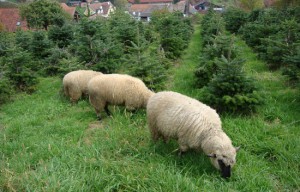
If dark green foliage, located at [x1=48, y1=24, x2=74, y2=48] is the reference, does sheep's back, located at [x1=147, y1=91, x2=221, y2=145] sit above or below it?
below

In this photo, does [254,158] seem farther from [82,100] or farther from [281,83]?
[82,100]

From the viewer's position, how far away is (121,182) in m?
3.78

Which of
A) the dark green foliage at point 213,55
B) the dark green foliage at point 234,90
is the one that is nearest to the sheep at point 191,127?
the dark green foliage at point 234,90

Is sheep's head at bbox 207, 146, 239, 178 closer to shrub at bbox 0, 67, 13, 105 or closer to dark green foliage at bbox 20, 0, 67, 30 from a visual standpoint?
shrub at bbox 0, 67, 13, 105

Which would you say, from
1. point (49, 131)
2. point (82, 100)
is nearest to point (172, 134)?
point (49, 131)

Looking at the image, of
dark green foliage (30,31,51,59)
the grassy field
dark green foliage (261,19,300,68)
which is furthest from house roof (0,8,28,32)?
dark green foliage (261,19,300,68)

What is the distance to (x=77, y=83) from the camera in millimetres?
8094

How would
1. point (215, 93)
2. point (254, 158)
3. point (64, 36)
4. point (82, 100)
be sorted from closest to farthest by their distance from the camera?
point (254, 158) < point (215, 93) < point (82, 100) < point (64, 36)

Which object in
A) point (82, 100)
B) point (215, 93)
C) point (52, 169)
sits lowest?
point (82, 100)

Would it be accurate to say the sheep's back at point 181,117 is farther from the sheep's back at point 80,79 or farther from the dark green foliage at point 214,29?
the dark green foliage at point 214,29

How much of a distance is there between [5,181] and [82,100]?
15.9 ft

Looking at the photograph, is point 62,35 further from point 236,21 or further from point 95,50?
point 236,21

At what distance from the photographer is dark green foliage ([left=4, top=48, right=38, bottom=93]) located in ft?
30.9

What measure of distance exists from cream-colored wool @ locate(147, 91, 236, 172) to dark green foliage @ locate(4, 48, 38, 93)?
6.25 meters
